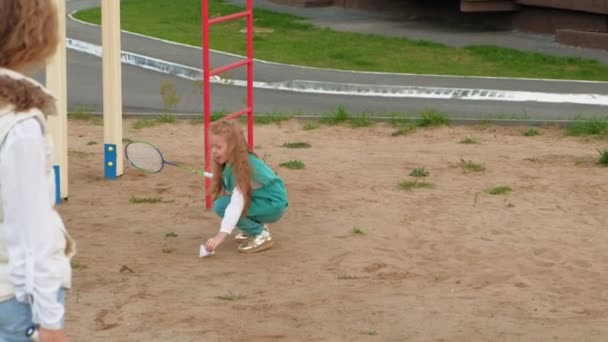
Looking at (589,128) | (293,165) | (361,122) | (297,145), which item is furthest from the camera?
(361,122)

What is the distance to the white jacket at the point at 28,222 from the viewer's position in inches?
131

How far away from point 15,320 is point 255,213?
4.70 meters

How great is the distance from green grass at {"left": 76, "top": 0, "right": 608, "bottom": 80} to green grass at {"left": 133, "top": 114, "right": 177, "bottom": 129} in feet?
16.1

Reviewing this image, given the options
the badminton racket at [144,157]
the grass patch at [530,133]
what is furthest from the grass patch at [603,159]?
the badminton racket at [144,157]

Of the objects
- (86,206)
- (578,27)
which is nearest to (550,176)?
(86,206)

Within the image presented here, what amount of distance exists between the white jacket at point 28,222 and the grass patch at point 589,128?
→ 9.34 m

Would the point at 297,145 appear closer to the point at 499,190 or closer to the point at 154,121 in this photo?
the point at 154,121

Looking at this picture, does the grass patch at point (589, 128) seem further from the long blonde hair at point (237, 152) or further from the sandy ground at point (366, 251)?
the long blonde hair at point (237, 152)

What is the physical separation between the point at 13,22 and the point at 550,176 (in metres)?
7.51

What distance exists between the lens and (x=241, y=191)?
7.89 metres

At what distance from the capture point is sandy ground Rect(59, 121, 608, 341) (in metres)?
6.52

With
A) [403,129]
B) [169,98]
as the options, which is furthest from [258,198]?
[169,98]

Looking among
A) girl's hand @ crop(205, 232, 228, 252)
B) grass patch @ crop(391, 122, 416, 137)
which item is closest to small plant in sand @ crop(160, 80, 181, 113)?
grass patch @ crop(391, 122, 416, 137)

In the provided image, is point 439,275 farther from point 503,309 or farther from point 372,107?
point 372,107
